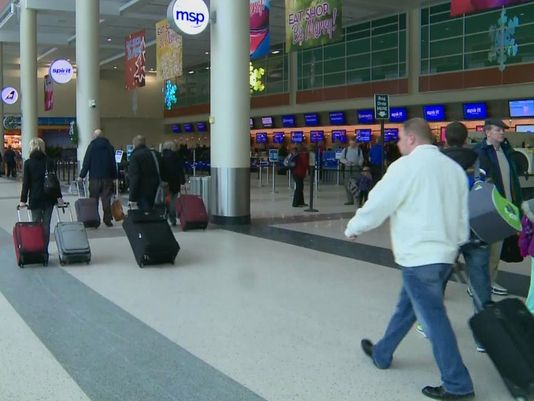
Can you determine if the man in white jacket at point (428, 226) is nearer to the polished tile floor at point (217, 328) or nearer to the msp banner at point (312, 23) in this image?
the polished tile floor at point (217, 328)

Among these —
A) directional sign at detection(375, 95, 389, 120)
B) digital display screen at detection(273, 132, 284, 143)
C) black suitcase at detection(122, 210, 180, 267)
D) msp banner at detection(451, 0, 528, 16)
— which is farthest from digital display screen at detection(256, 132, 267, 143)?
black suitcase at detection(122, 210, 180, 267)

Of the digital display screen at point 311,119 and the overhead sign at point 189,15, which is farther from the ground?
the overhead sign at point 189,15

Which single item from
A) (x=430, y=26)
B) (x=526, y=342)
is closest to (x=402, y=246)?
(x=526, y=342)

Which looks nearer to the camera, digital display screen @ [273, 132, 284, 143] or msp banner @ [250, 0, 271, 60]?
msp banner @ [250, 0, 271, 60]

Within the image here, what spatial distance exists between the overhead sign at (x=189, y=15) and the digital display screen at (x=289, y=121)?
824 inches

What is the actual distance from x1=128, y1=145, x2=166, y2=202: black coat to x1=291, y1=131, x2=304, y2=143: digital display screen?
23.8 meters

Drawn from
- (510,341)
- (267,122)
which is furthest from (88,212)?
(267,122)

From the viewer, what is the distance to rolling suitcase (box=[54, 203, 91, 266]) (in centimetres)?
782

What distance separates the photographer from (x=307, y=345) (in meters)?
4.73

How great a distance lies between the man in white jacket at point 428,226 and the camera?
11.4 feet

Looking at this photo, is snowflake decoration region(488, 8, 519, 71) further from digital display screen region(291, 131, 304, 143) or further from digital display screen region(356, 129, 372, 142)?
digital display screen region(291, 131, 304, 143)

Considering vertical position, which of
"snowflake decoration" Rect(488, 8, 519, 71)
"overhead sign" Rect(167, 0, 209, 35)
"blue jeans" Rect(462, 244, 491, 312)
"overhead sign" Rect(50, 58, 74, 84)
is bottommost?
"blue jeans" Rect(462, 244, 491, 312)

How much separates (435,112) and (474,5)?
14795mm

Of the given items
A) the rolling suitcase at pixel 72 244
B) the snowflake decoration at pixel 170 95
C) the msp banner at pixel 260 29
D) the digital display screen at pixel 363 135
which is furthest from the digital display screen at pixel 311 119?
the rolling suitcase at pixel 72 244
